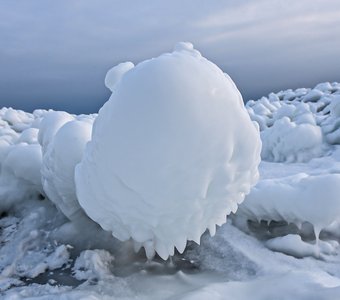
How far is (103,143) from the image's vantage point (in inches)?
93.5

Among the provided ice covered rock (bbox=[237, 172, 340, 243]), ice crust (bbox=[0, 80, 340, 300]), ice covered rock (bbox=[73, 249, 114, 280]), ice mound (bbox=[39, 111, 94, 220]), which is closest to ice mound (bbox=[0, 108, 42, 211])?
ice crust (bbox=[0, 80, 340, 300])

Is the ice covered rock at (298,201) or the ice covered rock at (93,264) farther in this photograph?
the ice covered rock at (298,201)

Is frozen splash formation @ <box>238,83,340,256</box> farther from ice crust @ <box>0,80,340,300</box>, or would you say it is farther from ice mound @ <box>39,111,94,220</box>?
ice mound @ <box>39,111,94,220</box>

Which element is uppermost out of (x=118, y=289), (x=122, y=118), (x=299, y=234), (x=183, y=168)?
(x=122, y=118)

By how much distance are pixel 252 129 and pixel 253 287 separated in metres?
1.11

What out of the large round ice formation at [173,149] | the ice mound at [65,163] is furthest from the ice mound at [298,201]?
the ice mound at [65,163]

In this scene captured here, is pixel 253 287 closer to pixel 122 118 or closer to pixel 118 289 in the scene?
pixel 118 289

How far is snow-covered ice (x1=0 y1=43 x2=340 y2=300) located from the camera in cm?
224

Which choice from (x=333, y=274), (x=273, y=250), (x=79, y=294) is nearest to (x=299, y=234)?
(x=273, y=250)

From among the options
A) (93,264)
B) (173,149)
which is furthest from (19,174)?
(173,149)

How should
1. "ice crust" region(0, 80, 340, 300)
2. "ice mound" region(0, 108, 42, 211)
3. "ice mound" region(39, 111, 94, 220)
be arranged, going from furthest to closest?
"ice mound" region(0, 108, 42, 211), "ice mound" region(39, 111, 94, 220), "ice crust" region(0, 80, 340, 300)

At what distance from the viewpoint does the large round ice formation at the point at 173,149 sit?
2.22 metres

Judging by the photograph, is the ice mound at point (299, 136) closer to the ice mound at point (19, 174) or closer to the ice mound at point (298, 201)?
the ice mound at point (298, 201)

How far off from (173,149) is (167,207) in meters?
0.38
